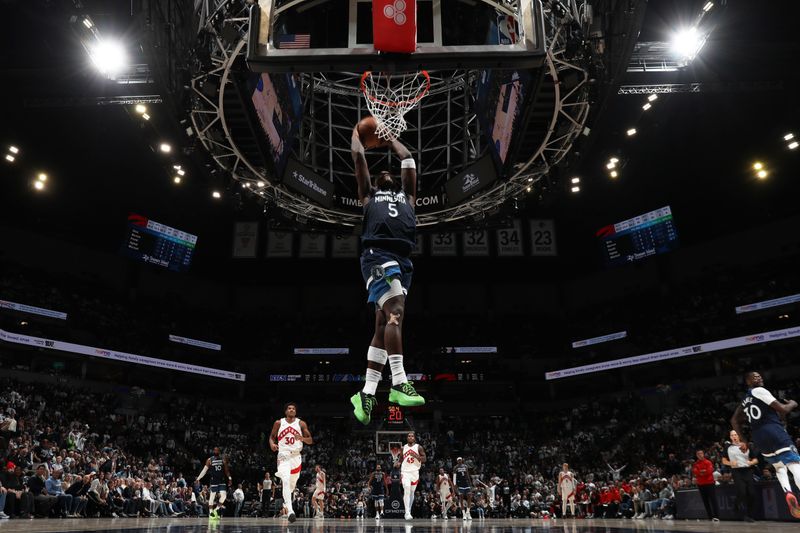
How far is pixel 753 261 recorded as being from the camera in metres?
32.2

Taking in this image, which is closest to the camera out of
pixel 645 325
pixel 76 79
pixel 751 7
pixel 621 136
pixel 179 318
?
pixel 751 7

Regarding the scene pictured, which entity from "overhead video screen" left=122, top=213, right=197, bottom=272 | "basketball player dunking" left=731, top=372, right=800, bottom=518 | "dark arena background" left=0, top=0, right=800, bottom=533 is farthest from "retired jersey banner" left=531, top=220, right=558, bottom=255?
"basketball player dunking" left=731, top=372, right=800, bottom=518

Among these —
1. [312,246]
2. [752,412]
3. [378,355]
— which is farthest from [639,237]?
[378,355]

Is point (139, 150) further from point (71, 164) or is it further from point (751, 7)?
point (751, 7)

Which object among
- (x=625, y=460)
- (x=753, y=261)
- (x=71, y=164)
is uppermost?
(x=71, y=164)

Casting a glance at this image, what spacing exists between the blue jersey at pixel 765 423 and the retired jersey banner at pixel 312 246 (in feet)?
79.5

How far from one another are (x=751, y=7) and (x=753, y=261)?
Answer: 19.7 meters

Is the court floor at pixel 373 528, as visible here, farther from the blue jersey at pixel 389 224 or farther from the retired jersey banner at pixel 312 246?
the retired jersey banner at pixel 312 246

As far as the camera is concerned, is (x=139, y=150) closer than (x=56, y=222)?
Yes

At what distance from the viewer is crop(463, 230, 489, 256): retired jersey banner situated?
29.6m

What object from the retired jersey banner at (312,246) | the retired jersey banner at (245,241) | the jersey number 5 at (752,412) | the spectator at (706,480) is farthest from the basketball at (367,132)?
the retired jersey banner at (245,241)

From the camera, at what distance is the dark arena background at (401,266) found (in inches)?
421

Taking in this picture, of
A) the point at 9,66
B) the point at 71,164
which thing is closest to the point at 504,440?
the point at 71,164

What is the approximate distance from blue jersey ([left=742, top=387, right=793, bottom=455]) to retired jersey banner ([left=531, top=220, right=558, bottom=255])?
2251cm
